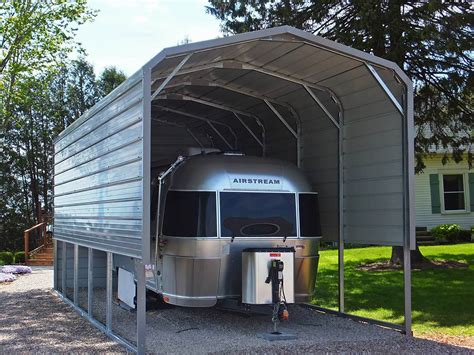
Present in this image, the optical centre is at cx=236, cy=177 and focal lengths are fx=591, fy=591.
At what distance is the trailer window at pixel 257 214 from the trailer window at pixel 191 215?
169mm

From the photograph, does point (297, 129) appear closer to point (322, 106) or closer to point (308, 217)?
point (322, 106)

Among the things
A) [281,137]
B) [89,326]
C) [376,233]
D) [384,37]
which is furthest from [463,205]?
[89,326]

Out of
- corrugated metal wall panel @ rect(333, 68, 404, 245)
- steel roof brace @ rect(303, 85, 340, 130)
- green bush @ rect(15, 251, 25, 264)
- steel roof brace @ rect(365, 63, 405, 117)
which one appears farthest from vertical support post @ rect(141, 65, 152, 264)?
green bush @ rect(15, 251, 25, 264)

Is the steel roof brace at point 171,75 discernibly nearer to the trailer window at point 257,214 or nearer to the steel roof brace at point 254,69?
the steel roof brace at point 254,69

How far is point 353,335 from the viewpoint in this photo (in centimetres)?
799

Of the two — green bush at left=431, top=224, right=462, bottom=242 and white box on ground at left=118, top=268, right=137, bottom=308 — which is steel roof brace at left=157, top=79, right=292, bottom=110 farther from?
green bush at left=431, top=224, right=462, bottom=242

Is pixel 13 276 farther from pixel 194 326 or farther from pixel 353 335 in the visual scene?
pixel 353 335

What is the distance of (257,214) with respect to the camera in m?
8.24

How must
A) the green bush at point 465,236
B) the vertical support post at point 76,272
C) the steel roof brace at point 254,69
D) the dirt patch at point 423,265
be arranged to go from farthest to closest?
the green bush at point 465,236 < the dirt patch at point 423,265 < the vertical support post at point 76,272 < the steel roof brace at point 254,69

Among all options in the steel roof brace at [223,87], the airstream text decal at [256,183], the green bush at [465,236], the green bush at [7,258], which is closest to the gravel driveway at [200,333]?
the airstream text decal at [256,183]

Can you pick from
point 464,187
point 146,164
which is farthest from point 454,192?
point 146,164

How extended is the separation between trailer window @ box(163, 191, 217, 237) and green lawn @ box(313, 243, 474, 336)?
11.4 ft

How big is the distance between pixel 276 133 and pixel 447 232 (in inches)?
510

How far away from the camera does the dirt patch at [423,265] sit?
14.7 metres
